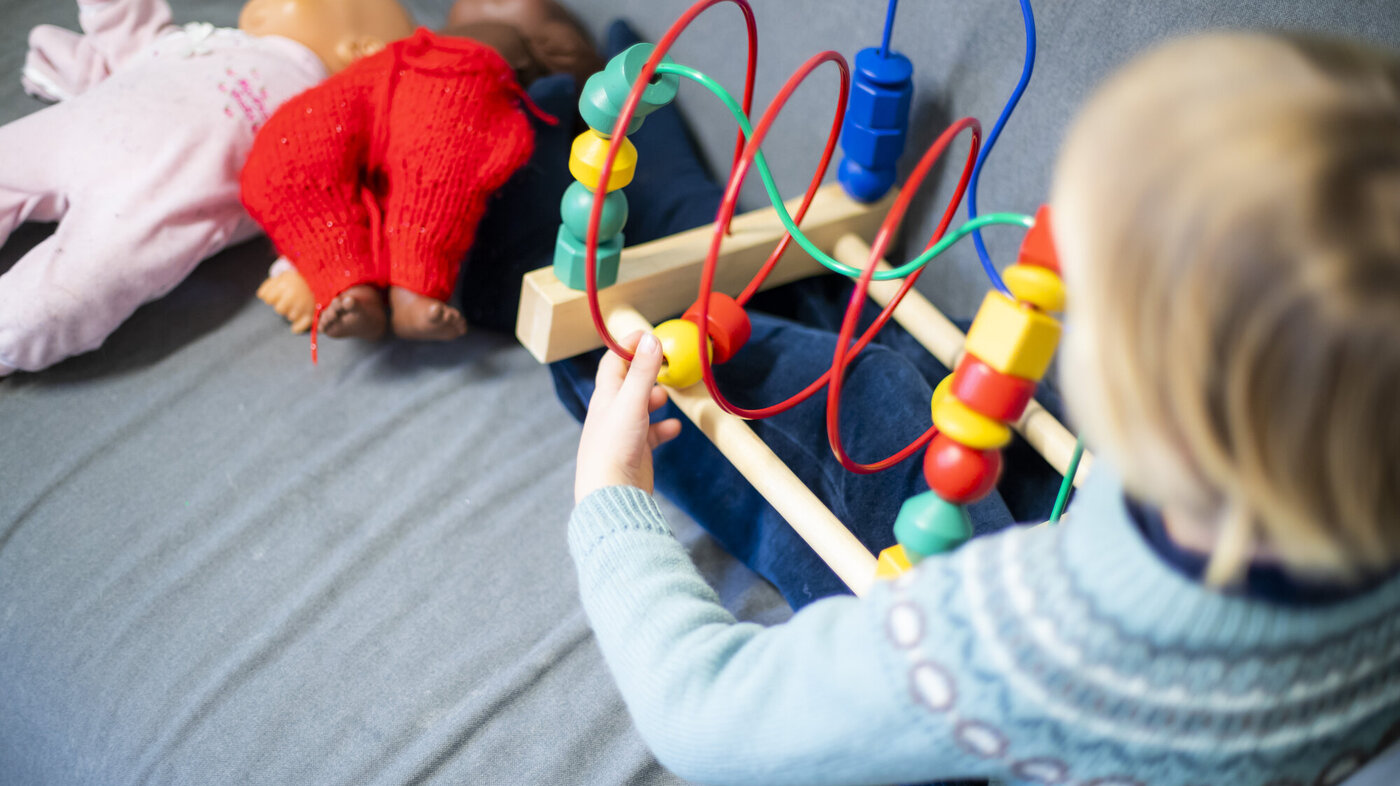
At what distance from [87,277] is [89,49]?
35cm

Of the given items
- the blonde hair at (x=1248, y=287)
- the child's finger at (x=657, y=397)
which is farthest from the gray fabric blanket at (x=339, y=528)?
the blonde hair at (x=1248, y=287)

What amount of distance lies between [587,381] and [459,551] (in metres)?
0.16

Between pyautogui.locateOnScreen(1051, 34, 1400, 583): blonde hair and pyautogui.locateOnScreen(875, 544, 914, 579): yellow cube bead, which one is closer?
pyautogui.locateOnScreen(1051, 34, 1400, 583): blonde hair

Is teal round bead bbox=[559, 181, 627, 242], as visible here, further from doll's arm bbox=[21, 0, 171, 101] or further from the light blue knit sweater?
doll's arm bbox=[21, 0, 171, 101]

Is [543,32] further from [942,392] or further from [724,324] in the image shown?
[942,392]

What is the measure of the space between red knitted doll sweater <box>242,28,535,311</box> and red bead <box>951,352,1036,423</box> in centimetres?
45

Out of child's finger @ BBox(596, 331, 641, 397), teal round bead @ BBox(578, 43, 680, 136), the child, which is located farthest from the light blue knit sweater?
teal round bead @ BBox(578, 43, 680, 136)

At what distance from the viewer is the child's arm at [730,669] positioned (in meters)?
0.38

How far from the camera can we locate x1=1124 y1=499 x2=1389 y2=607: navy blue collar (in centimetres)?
32

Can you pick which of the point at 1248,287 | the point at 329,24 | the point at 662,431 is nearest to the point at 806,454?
the point at 662,431

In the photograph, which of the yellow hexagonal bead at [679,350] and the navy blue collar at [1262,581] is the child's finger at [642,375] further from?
the navy blue collar at [1262,581]

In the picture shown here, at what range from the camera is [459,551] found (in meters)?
0.70

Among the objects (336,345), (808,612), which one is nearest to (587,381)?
(336,345)

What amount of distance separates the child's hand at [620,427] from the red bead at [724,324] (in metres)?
0.05
